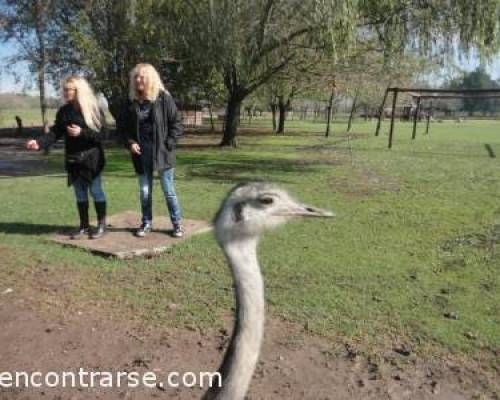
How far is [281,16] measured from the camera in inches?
602

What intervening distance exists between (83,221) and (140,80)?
1.80 metres

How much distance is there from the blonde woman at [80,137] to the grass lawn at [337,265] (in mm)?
763

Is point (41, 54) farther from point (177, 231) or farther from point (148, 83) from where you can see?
point (177, 231)

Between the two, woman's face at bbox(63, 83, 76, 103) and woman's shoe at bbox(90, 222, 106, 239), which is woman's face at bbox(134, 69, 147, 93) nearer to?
woman's face at bbox(63, 83, 76, 103)

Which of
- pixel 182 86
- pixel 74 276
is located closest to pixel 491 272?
pixel 74 276

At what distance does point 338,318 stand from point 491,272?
2.19 meters

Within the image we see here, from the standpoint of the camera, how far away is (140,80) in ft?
19.9

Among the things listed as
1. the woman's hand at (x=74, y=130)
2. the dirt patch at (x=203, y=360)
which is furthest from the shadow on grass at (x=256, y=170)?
the dirt patch at (x=203, y=360)

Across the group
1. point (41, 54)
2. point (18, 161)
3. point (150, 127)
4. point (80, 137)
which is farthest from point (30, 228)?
point (41, 54)

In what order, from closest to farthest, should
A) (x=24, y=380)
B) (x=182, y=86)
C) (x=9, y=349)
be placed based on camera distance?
(x=24, y=380)
(x=9, y=349)
(x=182, y=86)

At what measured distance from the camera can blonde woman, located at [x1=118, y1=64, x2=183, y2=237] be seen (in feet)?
20.2

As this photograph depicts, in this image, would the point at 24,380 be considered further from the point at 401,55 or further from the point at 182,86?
the point at 182,86

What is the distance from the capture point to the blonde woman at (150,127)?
616 cm

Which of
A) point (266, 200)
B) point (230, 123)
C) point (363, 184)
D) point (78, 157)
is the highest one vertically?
point (266, 200)
